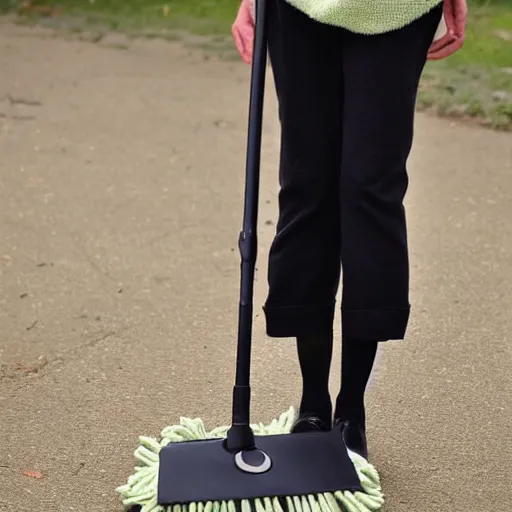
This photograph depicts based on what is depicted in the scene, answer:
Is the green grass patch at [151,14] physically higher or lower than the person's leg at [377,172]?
lower

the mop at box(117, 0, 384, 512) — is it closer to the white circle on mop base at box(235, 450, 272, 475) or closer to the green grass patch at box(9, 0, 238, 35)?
the white circle on mop base at box(235, 450, 272, 475)

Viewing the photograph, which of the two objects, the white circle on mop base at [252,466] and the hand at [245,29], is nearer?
the white circle on mop base at [252,466]

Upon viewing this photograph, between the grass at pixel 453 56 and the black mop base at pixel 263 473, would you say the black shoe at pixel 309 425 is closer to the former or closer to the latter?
the black mop base at pixel 263 473

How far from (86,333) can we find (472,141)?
2.60m

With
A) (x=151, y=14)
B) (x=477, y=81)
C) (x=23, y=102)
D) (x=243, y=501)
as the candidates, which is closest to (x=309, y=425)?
(x=243, y=501)

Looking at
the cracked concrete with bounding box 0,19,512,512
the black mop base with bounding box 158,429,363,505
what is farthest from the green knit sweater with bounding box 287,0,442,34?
the cracked concrete with bounding box 0,19,512,512

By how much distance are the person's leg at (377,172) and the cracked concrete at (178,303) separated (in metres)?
0.41

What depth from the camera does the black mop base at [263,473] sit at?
179cm

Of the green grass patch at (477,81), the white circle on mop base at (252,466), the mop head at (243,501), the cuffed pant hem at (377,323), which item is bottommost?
the green grass patch at (477,81)

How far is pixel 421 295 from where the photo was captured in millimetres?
3178

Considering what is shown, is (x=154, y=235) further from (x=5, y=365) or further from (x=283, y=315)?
(x=283, y=315)

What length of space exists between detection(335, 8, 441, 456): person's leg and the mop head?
28 cm

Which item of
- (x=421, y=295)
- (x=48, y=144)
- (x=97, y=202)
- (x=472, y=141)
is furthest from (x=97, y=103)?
(x=421, y=295)

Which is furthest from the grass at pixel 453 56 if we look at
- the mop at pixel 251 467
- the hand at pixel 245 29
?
the mop at pixel 251 467
